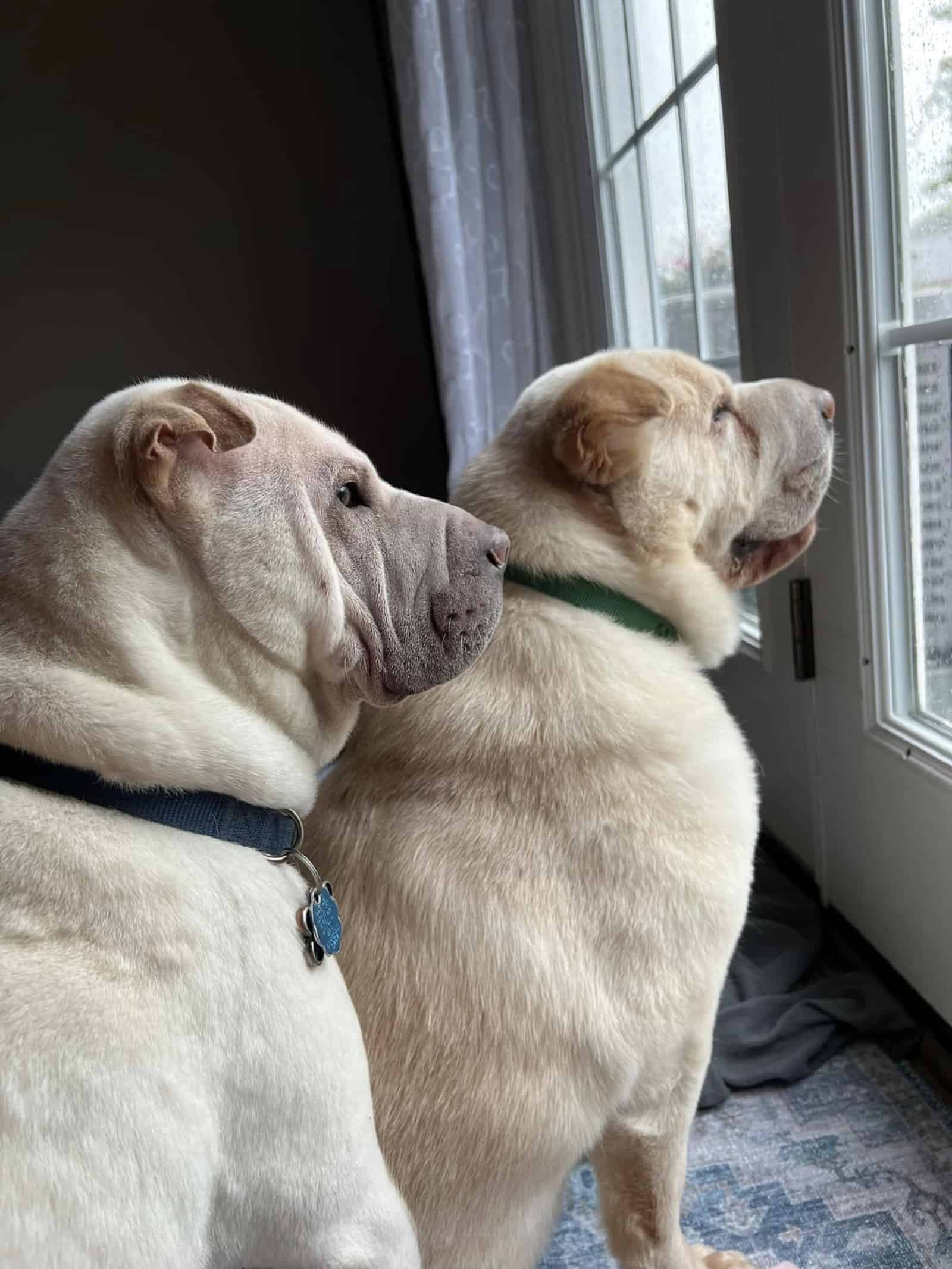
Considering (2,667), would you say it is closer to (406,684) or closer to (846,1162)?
(406,684)

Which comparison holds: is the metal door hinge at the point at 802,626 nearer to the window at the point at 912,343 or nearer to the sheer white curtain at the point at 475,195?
the window at the point at 912,343

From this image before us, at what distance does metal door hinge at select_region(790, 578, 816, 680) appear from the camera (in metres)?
1.46

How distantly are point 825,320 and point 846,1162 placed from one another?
102 centimetres

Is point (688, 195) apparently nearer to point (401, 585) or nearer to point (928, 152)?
point (928, 152)

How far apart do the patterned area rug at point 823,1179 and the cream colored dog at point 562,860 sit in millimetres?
104

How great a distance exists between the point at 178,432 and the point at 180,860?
313 millimetres

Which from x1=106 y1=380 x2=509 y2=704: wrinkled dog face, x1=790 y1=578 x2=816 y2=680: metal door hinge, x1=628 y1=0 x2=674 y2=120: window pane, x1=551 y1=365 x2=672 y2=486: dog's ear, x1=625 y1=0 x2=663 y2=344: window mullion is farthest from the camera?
x1=625 y1=0 x2=663 y2=344: window mullion

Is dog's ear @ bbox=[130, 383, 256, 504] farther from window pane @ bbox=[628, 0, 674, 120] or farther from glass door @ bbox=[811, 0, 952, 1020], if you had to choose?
window pane @ bbox=[628, 0, 674, 120]

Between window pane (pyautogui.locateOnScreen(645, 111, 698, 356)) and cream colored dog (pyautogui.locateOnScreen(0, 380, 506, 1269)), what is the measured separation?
117cm

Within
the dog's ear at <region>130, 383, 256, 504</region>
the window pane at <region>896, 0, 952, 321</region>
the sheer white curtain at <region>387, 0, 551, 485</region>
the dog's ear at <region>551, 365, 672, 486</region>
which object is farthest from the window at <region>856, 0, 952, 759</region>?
the sheer white curtain at <region>387, 0, 551, 485</region>

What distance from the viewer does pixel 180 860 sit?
28.4 inches

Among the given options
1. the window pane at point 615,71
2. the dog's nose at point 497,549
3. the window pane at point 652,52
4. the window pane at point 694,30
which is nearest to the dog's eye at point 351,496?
the dog's nose at point 497,549

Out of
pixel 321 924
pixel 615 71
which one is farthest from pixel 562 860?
pixel 615 71

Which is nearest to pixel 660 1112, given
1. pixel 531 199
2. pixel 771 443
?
pixel 771 443
